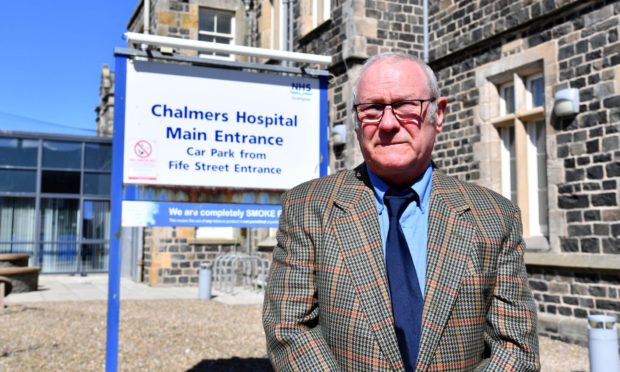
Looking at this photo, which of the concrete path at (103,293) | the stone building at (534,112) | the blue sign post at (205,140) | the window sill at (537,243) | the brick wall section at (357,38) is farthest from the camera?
the concrete path at (103,293)

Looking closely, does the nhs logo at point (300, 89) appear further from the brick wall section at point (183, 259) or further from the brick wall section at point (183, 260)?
the brick wall section at point (183, 260)

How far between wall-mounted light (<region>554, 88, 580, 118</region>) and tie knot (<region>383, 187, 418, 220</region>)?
21.0ft

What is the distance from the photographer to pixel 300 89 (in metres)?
4.80

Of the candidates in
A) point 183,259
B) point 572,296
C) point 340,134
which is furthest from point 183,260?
point 572,296

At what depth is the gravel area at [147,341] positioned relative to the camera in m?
6.14

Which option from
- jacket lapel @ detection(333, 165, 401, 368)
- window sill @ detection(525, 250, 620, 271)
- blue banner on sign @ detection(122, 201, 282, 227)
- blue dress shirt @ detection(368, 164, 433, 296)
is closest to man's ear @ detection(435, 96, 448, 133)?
blue dress shirt @ detection(368, 164, 433, 296)

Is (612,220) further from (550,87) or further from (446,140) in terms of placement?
(446,140)

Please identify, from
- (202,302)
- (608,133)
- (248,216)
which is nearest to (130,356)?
(248,216)

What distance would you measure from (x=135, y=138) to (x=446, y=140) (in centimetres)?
672

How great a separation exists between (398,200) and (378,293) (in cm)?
32

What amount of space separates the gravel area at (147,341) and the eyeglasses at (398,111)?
449 cm

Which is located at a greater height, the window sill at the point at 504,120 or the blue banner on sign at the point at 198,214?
the window sill at the point at 504,120

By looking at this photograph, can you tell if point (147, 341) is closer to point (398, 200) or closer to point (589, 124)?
point (589, 124)

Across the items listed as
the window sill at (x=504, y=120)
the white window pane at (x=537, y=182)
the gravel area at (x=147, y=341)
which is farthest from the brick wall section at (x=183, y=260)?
the white window pane at (x=537, y=182)
